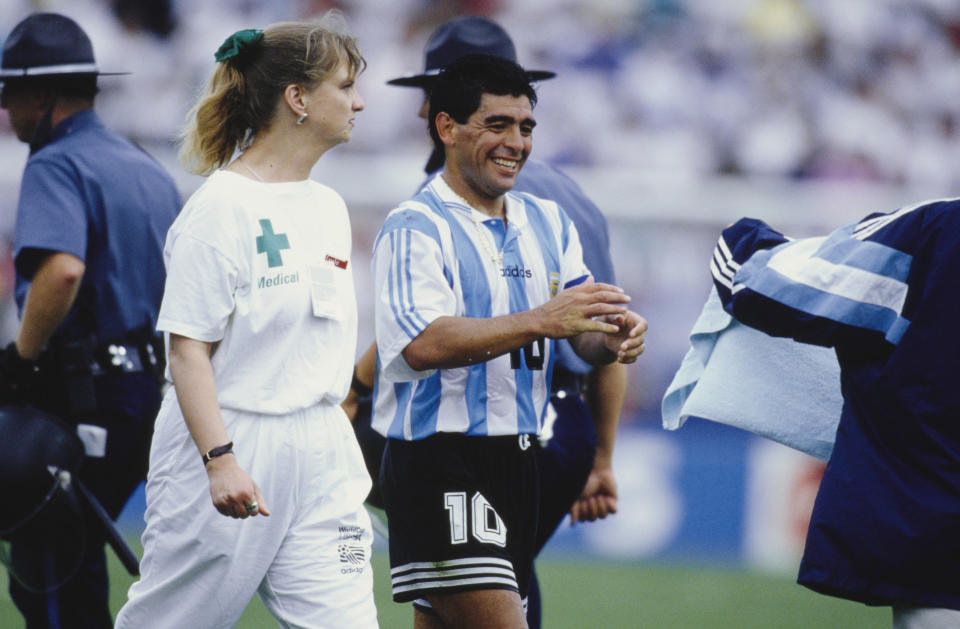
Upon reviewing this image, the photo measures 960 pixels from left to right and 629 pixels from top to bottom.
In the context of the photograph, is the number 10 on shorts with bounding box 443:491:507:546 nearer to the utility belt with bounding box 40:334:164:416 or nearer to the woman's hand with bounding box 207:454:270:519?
the woman's hand with bounding box 207:454:270:519

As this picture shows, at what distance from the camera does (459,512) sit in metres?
3.61

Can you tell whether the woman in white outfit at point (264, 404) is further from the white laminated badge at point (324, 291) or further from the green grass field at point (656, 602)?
the green grass field at point (656, 602)

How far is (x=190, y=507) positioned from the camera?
3281mm

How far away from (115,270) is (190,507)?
161cm

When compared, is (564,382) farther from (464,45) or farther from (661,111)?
(661,111)

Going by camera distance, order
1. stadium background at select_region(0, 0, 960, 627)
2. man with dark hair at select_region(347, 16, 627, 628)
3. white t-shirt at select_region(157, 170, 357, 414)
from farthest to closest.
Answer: stadium background at select_region(0, 0, 960, 627) < man with dark hair at select_region(347, 16, 627, 628) < white t-shirt at select_region(157, 170, 357, 414)

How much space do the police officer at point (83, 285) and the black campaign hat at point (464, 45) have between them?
1081 millimetres

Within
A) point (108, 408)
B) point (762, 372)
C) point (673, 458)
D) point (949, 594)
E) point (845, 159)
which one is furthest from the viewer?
point (845, 159)

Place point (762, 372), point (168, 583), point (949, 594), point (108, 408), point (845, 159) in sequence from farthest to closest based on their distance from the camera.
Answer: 1. point (845, 159)
2. point (108, 408)
3. point (762, 372)
4. point (168, 583)
5. point (949, 594)

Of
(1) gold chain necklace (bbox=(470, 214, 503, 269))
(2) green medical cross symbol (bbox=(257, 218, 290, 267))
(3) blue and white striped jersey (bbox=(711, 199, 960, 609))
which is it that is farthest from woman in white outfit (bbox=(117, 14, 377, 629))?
(3) blue and white striped jersey (bbox=(711, 199, 960, 609))

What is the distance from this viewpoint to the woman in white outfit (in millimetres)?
3236

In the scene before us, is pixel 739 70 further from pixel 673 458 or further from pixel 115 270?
pixel 115 270

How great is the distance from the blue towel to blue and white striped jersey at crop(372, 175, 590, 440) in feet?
1.51

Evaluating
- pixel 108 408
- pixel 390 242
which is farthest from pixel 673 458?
pixel 390 242
